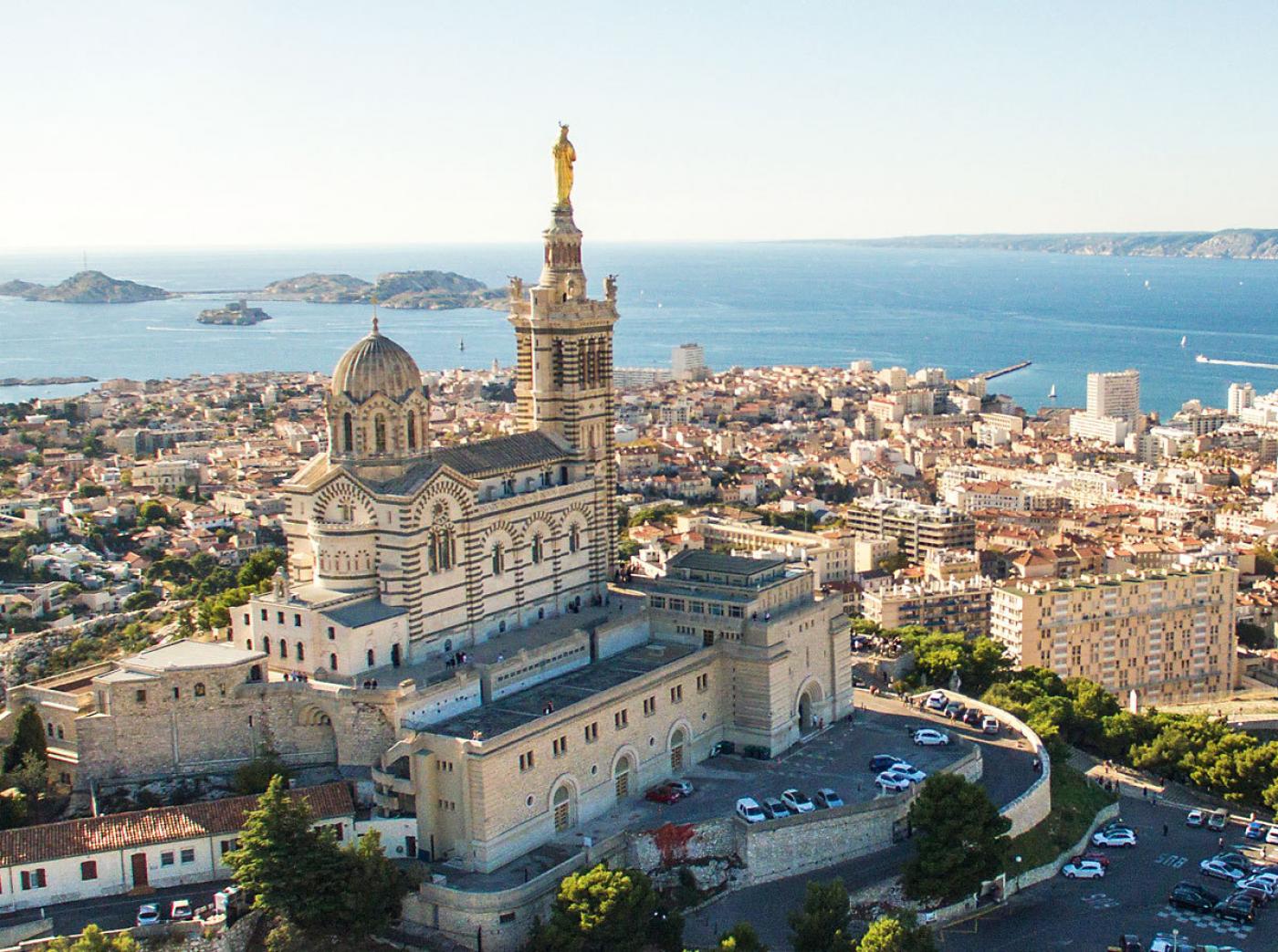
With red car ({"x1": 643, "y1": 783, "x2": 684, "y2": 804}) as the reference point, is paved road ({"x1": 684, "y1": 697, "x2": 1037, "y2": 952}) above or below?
below

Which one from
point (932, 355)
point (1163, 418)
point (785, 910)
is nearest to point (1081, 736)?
point (785, 910)

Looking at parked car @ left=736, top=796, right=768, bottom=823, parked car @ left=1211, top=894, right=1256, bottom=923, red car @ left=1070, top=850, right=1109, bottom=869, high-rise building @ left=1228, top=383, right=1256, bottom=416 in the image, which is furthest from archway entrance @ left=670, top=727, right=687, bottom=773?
high-rise building @ left=1228, top=383, right=1256, bottom=416

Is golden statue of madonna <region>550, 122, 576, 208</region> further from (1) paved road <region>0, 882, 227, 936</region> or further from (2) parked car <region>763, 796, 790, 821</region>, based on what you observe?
(1) paved road <region>0, 882, 227, 936</region>

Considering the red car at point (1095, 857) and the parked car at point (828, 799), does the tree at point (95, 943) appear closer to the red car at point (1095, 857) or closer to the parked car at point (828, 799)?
the parked car at point (828, 799)

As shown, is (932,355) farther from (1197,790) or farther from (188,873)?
(188,873)

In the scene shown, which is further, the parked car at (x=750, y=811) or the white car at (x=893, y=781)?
the white car at (x=893, y=781)

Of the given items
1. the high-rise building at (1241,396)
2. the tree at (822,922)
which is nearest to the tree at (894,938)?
the tree at (822,922)
